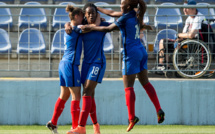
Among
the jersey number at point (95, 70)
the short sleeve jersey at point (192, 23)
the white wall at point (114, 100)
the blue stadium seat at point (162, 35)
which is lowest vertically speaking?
the white wall at point (114, 100)

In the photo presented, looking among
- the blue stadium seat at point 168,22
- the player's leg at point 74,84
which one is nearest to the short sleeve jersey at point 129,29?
the player's leg at point 74,84

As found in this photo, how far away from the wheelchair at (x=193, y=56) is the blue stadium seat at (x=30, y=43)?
2351mm

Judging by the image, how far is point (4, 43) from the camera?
855 cm

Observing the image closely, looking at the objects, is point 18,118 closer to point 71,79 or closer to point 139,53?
point 71,79

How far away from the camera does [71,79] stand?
19.5 ft

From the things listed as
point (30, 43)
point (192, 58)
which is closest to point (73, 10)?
point (30, 43)

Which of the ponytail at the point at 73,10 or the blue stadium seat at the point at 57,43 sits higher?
the ponytail at the point at 73,10

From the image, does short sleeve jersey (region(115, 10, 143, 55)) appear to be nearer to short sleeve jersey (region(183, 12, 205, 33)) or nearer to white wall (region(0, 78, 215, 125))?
white wall (region(0, 78, 215, 125))

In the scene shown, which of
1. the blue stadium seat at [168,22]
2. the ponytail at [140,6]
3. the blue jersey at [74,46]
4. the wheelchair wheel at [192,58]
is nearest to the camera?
the ponytail at [140,6]

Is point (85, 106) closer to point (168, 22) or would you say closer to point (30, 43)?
point (30, 43)

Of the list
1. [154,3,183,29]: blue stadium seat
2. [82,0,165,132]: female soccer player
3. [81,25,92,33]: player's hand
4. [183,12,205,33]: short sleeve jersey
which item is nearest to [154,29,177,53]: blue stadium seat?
[154,3,183,29]: blue stadium seat

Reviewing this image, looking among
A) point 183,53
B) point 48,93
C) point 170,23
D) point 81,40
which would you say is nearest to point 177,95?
point 183,53

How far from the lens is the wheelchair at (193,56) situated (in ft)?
27.0

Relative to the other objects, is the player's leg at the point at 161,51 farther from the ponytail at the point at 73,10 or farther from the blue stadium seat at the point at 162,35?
the ponytail at the point at 73,10
